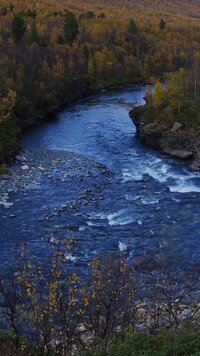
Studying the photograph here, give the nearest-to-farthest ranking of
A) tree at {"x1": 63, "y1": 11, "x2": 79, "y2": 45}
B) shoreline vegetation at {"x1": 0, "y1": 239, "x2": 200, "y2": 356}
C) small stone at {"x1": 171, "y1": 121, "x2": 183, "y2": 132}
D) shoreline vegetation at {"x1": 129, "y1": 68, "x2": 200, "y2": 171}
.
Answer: shoreline vegetation at {"x1": 0, "y1": 239, "x2": 200, "y2": 356}
shoreline vegetation at {"x1": 129, "y1": 68, "x2": 200, "y2": 171}
small stone at {"x1": 171, "y1": 121, "x2": 183, "y2": 132}
tree at {"x1": 63, "y1": 11, "x2": 79, "y2": 45}

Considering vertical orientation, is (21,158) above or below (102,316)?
below

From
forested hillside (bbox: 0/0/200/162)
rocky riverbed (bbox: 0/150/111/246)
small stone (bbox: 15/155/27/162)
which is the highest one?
forested hillside (bbox: 0/0/200/162)

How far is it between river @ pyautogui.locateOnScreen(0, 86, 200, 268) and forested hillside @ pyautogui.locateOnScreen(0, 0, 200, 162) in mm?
6992

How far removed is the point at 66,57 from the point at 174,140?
5321cm

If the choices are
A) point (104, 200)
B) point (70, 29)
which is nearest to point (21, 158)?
point (104, 200)

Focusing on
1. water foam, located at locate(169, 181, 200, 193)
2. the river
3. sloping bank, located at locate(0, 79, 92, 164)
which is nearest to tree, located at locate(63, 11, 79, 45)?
sloping bank, located at locate(0, 79, 92, 164)

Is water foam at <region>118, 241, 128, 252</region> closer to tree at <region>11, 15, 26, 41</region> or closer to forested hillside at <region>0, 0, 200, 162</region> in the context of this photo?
forested hillside at <region>0, 0, 200, 162</region>

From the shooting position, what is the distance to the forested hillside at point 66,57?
63.4 m

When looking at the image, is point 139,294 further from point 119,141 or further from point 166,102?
point 166,102

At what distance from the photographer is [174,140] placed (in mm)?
48875

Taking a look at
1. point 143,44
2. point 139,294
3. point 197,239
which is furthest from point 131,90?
point 139,294

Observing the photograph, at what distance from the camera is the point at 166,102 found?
5412 cm

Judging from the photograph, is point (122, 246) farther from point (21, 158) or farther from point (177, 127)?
point (177, 127)

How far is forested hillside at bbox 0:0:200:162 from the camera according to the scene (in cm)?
6341
